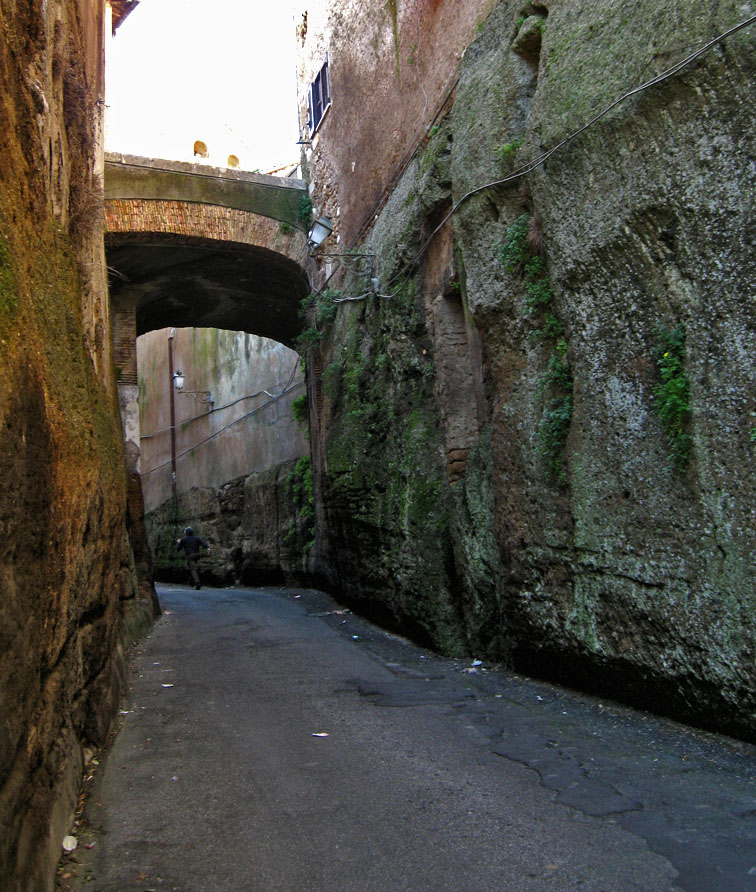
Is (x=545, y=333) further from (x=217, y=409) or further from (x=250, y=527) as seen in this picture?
(x=217, y=409)

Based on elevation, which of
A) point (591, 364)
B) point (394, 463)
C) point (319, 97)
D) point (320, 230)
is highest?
point (319, 97)

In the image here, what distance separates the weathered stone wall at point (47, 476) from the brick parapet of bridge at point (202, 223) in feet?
21.8

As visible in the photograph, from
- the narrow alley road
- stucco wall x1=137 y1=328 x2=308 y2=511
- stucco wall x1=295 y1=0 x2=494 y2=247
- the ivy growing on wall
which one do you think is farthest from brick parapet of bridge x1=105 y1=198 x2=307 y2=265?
the narrow alley road

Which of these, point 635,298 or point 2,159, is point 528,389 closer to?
point 635,298

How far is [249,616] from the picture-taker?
1055 centimetres

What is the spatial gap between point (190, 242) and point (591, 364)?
867 centimetres

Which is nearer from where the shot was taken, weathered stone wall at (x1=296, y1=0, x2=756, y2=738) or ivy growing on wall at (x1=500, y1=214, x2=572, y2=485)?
weathered stone wall at (x1=296, y1=0, x2=756, y2=738)

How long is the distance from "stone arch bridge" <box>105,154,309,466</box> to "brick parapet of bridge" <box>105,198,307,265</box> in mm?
15

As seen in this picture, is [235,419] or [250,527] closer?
[250,527]

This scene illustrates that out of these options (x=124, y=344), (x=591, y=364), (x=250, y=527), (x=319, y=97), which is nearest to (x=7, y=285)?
(x=591, y=364)

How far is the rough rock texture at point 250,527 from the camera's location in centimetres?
1543

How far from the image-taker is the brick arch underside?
12750 mm

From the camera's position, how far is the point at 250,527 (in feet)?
58.7

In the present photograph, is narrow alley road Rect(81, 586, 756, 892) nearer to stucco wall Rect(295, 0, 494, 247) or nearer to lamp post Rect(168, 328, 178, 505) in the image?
stucco wall Rect(295, 0, 494, 247)
